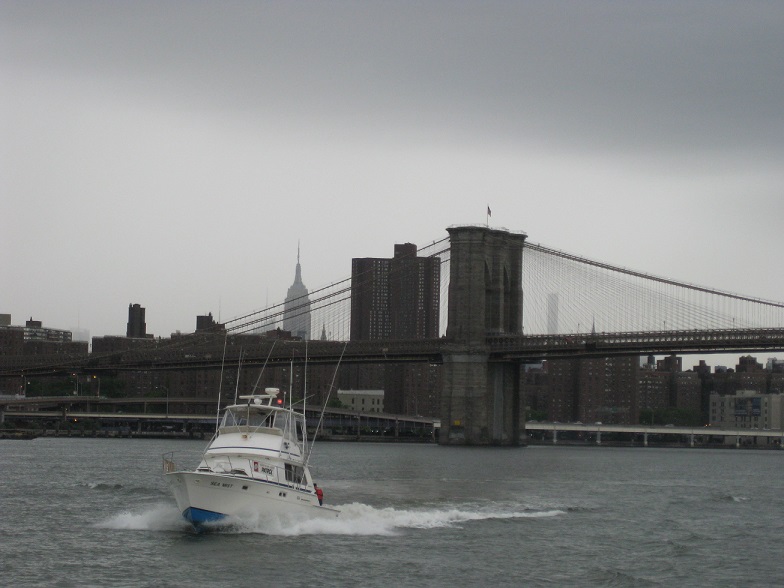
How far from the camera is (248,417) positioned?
4322cm

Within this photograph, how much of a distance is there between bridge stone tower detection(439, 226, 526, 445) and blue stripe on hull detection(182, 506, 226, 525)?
84.0 metres

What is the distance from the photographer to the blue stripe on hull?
40500 millimetres

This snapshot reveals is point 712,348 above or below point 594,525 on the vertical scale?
above

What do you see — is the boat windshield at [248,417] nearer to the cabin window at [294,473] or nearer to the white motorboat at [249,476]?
the white motorboat at [249,476]

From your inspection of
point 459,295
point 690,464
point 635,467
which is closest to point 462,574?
point 635,467

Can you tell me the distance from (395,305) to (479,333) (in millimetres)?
50148

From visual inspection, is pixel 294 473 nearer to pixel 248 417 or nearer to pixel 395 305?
pixel 248 417

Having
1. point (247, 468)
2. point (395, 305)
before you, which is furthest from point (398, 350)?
point (247, 468)

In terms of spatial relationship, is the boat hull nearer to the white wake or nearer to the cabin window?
the white wake

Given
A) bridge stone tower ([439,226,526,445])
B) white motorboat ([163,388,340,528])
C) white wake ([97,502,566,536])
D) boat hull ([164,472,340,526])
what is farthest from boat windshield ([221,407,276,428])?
bridge stone tower ([439,226,526,445])

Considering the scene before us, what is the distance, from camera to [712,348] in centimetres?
11181

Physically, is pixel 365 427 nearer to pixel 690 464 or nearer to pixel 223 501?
pixel 690 464

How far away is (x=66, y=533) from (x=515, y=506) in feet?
63.4

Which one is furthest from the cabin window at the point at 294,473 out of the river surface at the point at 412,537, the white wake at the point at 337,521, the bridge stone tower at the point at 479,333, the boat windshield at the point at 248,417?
the bridge stone tower at the point at 479,333
